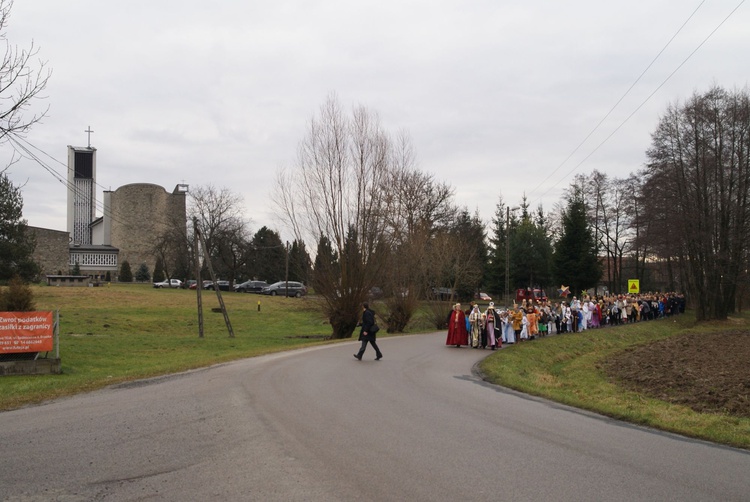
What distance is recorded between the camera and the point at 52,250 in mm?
84875

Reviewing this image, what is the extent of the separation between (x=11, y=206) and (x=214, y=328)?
24206mm

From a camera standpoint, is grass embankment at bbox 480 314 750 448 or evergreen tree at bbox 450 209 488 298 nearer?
grass embankment at bbox 480 314 750 448

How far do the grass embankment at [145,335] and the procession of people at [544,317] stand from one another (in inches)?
284

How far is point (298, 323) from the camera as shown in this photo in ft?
167

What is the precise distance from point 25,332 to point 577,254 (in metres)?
60.2

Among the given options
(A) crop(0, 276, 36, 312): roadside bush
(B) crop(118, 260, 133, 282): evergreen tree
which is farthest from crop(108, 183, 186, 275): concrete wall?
(A) crop(0, 276, 36, 312): roadside bush

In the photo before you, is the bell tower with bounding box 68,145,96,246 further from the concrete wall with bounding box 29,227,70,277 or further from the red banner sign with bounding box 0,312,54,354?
the red banner sign with bounding box 0,312,54,354

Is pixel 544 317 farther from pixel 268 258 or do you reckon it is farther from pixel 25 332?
pixel 268 258

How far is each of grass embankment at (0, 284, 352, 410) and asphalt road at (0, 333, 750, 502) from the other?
4.13 metres

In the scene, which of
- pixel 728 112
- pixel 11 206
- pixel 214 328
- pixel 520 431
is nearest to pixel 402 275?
pixel 214 328

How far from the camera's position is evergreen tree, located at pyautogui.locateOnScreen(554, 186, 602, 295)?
7006 centimetres

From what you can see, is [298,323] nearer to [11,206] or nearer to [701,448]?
[11,206]

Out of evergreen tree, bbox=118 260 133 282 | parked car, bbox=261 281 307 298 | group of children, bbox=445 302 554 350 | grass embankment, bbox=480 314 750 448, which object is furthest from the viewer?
evergreen tree, bbox=118 260 133 282

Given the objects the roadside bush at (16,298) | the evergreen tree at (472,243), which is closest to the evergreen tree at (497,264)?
the evergreen tree at (472,243)
